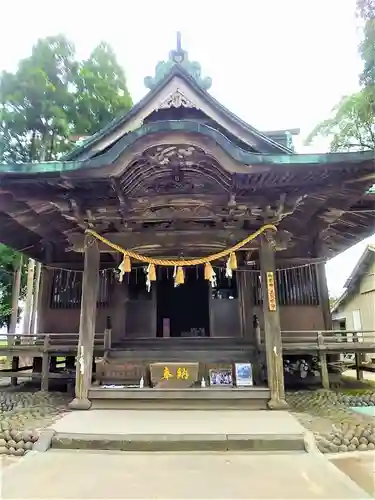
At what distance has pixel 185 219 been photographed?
7.22 m

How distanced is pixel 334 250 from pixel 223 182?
648 cm

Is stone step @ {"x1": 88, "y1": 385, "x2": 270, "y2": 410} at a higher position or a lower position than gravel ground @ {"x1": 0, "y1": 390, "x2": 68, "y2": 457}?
higher

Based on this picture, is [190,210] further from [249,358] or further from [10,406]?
[10,406]

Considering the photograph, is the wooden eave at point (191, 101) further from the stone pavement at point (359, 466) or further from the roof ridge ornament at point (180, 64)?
the stone pavement at point (359, 466)

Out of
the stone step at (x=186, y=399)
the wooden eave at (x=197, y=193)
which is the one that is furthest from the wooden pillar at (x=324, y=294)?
the stone step at (x=186, y=399)

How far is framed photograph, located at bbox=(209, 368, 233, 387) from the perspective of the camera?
23.4ft

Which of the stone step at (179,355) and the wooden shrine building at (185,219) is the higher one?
the wooden shrine building at (185,219)

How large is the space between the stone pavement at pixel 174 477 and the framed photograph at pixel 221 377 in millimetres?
2668

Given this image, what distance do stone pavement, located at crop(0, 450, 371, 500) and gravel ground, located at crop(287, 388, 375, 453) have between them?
73cm

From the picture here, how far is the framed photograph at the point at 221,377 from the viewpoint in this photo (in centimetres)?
713

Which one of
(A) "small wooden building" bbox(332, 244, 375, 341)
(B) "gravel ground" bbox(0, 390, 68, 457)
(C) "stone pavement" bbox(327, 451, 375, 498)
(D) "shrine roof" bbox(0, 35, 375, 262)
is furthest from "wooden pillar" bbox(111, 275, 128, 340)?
(A) "small wooden building" bbox(332, 244, 375, 341)

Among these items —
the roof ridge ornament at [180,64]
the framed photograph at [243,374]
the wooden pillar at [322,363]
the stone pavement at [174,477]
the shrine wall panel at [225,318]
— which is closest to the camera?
the stone pavement at [174,477]

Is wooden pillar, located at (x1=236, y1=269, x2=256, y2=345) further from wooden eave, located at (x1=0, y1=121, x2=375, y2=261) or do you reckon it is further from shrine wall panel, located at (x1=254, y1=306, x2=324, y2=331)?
wooden eave, located at (x1=0, y1=121, x2=375, y2=261)

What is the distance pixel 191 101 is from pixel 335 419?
7.18 metres
